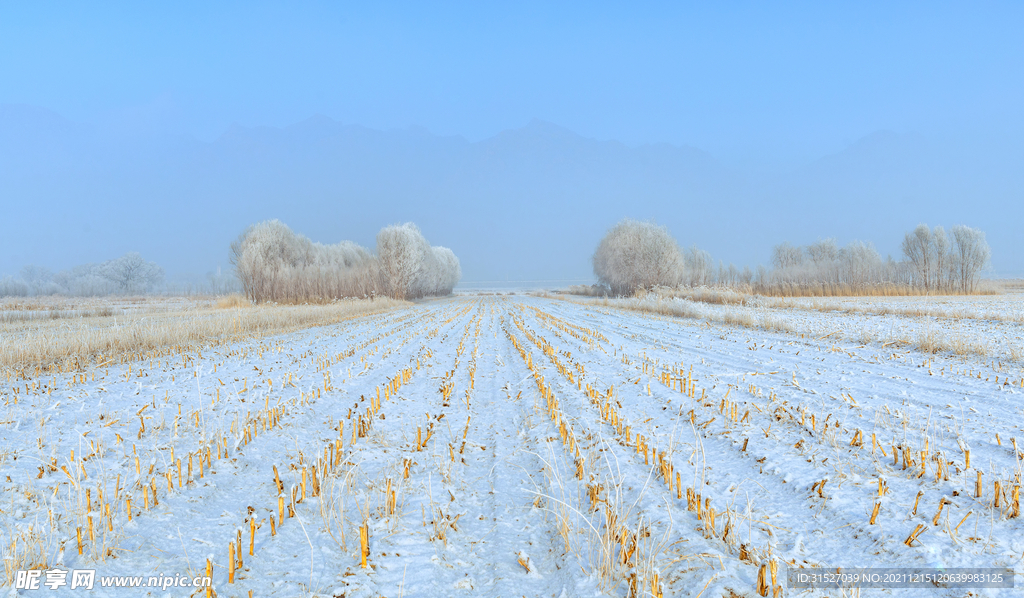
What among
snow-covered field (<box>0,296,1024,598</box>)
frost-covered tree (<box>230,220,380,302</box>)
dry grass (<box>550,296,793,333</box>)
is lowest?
snow-covered field (<box>0,296,1024,598</box>)

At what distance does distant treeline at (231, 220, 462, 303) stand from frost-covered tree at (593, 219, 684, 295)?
20.3 m

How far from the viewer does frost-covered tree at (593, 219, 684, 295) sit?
4562 centimetres

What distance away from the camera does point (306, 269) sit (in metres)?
38.6

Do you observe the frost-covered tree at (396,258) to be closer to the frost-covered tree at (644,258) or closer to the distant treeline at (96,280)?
the frost-covered tree at (644,258)

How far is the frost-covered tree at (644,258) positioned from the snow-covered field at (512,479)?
3850 cm

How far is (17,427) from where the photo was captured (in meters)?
4.83

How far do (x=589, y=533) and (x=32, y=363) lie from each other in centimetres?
1061

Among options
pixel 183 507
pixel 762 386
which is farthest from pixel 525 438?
pixel 762 386

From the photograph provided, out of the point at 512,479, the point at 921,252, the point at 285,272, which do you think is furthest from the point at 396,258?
the point at 921,252

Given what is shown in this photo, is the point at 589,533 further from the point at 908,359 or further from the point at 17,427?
the point at 908,359

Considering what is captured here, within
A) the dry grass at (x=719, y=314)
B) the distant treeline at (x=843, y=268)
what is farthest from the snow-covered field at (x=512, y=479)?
the distant treeline at (x=843, y=268)

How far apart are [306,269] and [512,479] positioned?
3885 centimetres

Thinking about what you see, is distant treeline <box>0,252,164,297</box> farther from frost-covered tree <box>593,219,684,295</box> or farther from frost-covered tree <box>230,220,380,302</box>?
frost-covered tree <box>593,219,684,295</box>

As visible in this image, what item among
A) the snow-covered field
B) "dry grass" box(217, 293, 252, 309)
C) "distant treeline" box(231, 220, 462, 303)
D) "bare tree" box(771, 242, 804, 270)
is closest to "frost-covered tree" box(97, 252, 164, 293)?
"distant treeline" box(231, 220, 462, 303)
